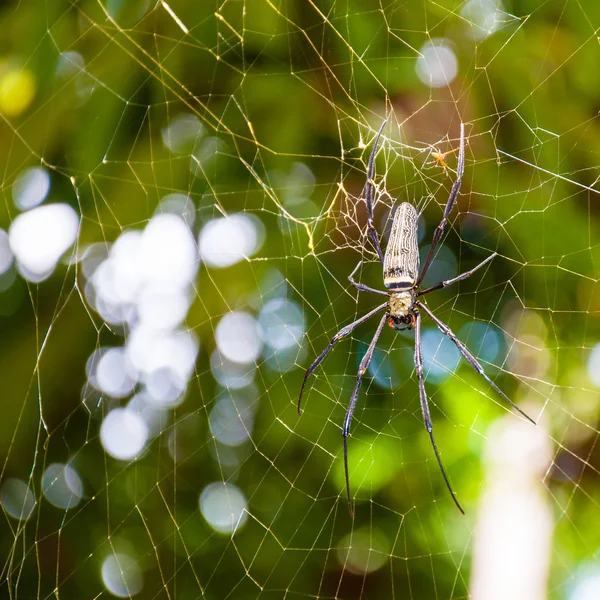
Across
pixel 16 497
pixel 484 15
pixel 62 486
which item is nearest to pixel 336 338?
pixel 484 15

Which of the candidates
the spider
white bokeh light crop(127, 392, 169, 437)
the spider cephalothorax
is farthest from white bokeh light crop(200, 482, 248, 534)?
the spider cephalothorax

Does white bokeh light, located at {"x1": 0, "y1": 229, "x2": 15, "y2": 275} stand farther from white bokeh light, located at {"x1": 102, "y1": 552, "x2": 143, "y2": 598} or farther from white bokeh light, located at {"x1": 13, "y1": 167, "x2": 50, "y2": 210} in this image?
white bokeh light, located at {"x1": 102, "y1": 552, "x2": 143, "y2": 598}

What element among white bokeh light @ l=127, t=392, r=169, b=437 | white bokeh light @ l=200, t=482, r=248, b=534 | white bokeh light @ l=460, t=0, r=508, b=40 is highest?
white bokeh light @ l=460, t=0, r=508, b=40

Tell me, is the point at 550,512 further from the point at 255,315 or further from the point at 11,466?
the point at 11,466

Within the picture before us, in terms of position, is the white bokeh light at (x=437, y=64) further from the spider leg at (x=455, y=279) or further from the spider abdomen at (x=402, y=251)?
the spider leg at (x=455, y=279)

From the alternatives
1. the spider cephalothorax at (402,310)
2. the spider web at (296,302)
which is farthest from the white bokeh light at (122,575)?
the spider cephalothorax at (402,310)

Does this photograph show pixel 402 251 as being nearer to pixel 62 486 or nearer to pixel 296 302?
pixel 296 302
